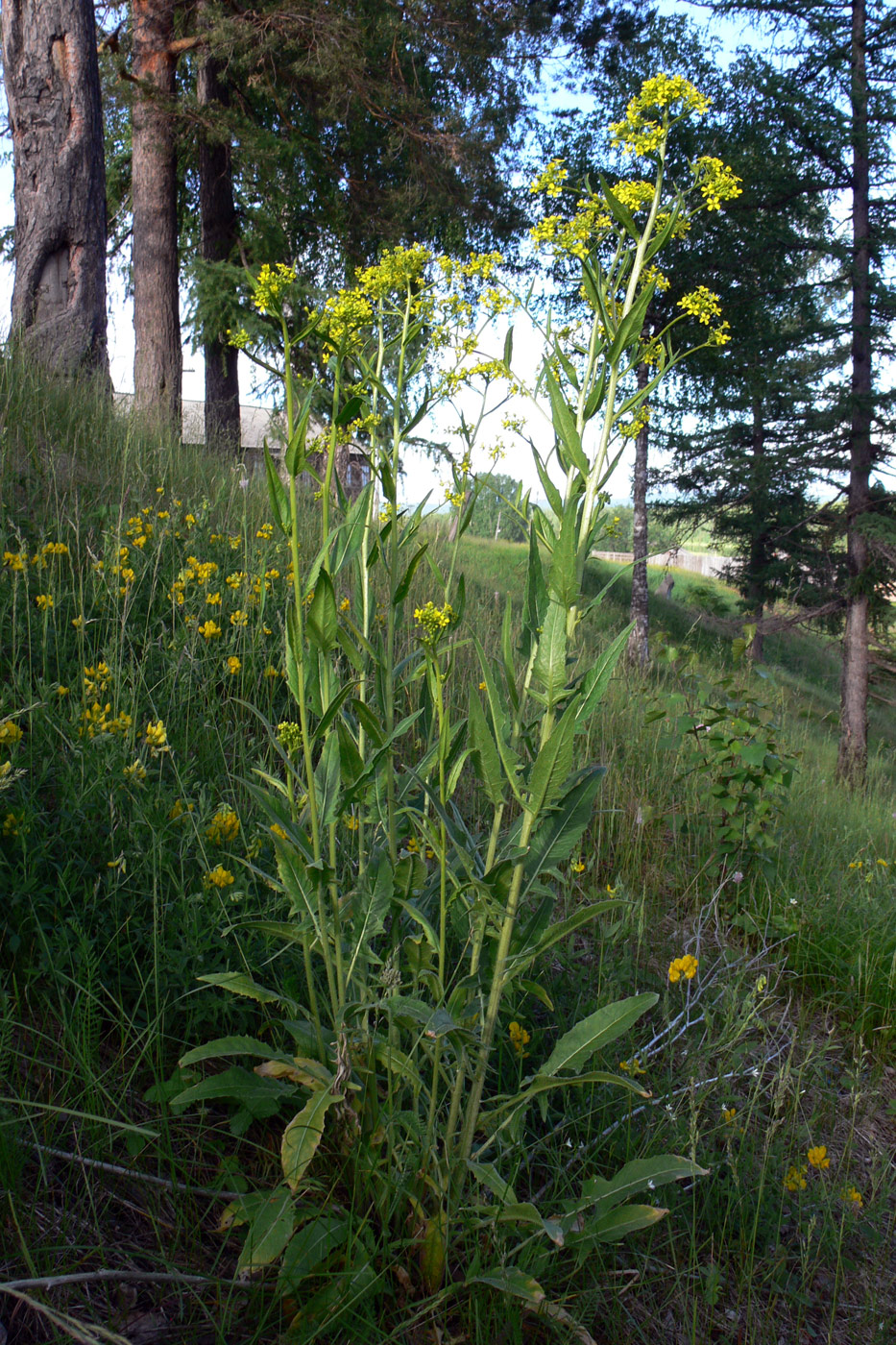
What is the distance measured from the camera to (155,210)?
8.20m

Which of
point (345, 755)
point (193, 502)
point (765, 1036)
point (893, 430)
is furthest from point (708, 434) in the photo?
point (345, 755)

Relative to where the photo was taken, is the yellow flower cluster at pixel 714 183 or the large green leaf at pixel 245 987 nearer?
the large green leaf at pixel 245 987

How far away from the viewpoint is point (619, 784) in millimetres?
3506

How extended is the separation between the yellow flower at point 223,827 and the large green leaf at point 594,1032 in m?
0.90

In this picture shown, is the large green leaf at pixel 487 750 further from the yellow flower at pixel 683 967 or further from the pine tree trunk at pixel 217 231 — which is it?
the pine tree trunk at pixel 217 231

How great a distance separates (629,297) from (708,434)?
1399 cm

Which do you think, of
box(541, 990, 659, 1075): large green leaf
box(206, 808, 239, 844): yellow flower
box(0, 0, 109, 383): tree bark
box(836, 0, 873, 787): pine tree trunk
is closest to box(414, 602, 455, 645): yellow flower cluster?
box(541, 990, 659, 1075): large green leaf

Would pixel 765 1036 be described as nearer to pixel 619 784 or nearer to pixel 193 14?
pixel 619 784

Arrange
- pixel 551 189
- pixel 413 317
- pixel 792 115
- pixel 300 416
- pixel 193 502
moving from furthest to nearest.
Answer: pixel 792 115
pixel 193 502
pixel 413 317
pixel 551 189
pixel 300 416

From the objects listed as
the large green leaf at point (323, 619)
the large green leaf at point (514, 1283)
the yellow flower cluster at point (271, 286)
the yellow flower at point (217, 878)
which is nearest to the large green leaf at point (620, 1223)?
the large green leaf at point (514, 1283)

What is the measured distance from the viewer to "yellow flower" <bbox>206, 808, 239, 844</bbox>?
1859mm

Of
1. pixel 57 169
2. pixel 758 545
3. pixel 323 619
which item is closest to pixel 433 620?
pixel 323 619

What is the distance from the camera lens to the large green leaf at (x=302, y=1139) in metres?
1.23

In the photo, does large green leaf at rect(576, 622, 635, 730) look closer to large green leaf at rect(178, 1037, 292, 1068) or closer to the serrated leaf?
the serrated leaf
